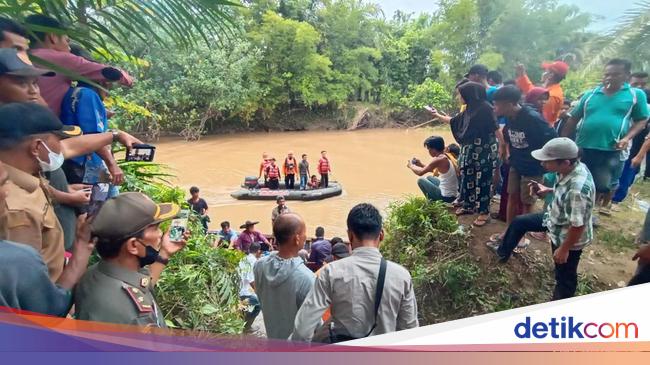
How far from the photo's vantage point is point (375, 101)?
491 centimetres

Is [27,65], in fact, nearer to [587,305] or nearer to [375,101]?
[587,305]

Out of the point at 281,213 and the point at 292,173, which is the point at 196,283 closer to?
the point at 281,213

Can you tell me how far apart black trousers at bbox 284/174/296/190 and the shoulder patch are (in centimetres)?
609

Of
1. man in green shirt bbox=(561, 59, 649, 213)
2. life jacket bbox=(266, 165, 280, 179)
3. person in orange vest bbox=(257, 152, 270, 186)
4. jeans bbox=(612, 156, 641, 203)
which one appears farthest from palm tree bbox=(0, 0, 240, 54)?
life jacket bbox=(266, 165, 280, 179)

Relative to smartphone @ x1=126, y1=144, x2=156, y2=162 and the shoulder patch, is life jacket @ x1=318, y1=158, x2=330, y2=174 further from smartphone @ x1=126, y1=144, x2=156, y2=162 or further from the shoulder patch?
the shoulder patch

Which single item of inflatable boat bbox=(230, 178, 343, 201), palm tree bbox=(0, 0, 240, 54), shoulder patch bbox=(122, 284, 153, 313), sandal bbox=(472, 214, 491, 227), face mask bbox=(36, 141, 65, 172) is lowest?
inflatable boat bbox=(230, 178, 343, 201)

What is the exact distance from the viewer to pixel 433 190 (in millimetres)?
3645

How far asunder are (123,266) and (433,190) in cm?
273

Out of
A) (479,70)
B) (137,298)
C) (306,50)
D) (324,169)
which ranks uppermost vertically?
(306,50)

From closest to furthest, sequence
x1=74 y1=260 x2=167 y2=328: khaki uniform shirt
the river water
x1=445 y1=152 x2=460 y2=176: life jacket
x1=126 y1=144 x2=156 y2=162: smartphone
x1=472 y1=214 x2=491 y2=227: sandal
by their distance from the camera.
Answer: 1. x1=74 y1=260 x2=167 y2=328: khaki uniform shirt
2. x1=126 y1=144 x2=156 y2=162: smartphone
3. x1=472 y1=214 x2=491 y2=227: sandal
4. x1=445 y1=152 x2=460 y2=176: life jacket
5. the river water

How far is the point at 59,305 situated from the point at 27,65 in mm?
849

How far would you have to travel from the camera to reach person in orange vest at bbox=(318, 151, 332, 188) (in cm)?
727

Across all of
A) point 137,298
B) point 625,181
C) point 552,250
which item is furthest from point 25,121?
point 625,181

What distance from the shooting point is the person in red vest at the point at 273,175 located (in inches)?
283
